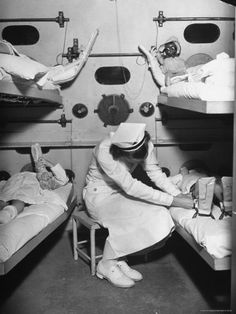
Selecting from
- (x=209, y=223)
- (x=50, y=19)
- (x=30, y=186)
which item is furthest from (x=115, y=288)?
(x=50, y=19)

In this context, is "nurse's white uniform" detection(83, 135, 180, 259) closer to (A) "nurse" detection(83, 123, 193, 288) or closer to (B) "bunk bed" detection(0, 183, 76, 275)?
(A) "nurse" detection(83, 123, 193, 288)

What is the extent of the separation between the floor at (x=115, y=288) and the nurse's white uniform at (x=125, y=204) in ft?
1.07

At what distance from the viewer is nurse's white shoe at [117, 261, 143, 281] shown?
133 inches

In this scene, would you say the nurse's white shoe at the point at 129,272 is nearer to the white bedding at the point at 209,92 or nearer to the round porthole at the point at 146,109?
the white bedding at the point at 209,92

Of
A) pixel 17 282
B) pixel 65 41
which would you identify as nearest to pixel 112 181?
pixel 17 282

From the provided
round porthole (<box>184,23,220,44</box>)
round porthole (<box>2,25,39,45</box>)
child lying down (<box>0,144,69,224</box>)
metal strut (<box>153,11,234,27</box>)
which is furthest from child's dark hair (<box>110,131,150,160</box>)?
round porthole (<box>2,25,39,45</box>)

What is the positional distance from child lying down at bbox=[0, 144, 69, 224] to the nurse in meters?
0.47

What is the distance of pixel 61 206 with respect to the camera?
371 centimetres

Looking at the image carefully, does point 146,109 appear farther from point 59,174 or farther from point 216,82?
point 216,82

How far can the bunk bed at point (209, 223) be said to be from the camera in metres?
2.60

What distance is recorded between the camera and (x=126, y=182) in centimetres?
347

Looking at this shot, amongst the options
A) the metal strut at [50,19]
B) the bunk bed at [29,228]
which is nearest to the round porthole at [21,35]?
the metal strut at [50,19]

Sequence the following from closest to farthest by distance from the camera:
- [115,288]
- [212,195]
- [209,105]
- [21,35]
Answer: [209,105], [212,195], [115,288], [21,35]

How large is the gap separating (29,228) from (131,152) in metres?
0.95
